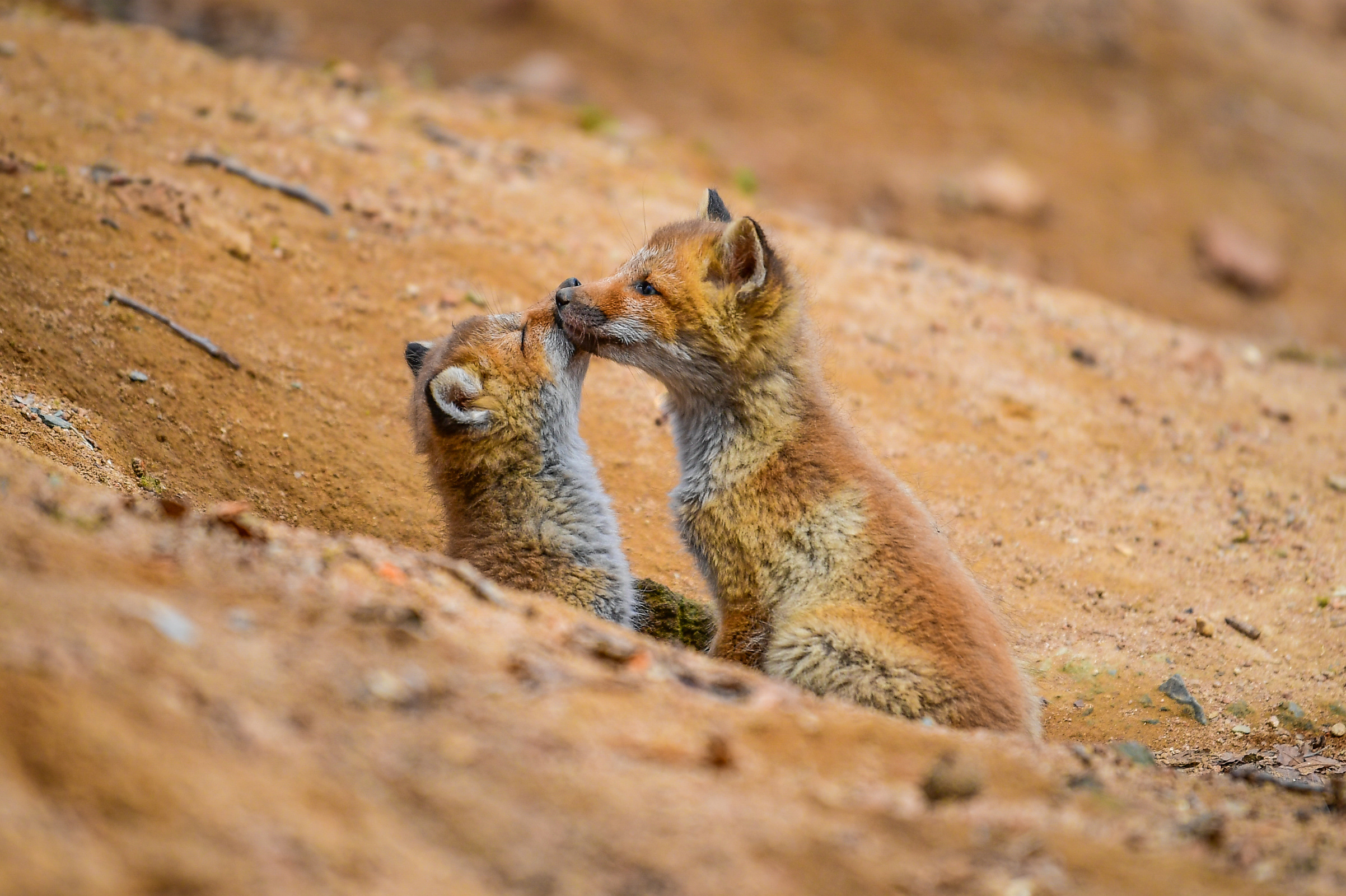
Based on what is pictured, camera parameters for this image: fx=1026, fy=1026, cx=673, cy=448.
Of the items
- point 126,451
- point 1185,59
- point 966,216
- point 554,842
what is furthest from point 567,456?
point 1185,59

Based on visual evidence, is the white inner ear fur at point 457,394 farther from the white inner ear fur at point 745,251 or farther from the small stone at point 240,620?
the small stone at point 240,620

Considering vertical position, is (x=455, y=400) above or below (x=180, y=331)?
above

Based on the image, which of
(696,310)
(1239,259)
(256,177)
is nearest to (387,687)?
(696,310)

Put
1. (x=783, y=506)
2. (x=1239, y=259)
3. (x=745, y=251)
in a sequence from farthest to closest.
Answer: (x=1239, y=259) → (x=745, y=251) → (x=783, y=506)

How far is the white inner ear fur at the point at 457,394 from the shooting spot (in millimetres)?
5547

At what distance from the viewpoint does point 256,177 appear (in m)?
9.26

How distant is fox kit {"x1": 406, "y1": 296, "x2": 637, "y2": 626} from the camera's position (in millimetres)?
5605

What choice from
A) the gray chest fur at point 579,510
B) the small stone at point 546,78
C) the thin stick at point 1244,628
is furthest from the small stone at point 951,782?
the small stone at point 546,78

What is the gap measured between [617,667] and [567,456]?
239 centimetres

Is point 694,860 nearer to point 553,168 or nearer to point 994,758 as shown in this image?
point 994,758

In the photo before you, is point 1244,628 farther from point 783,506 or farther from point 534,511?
point 534,511

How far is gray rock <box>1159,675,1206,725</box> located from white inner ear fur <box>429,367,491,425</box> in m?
4.49

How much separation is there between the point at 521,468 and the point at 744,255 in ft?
5.62

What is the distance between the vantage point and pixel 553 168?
1154 centimetres
